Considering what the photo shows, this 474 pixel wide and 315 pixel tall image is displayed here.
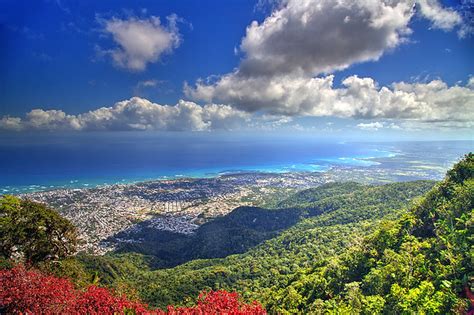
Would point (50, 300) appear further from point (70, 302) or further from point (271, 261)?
point (271, 261)

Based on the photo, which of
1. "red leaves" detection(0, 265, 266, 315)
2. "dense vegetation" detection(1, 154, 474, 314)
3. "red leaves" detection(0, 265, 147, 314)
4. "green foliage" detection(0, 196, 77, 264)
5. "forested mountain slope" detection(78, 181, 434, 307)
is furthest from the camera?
"forested mountain slope" detection(78, 181, 434, 307)

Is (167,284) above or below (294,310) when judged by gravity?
below

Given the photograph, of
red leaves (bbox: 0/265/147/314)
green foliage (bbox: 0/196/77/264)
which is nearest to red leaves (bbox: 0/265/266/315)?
red leaves (bbox: 0/265/147/314)

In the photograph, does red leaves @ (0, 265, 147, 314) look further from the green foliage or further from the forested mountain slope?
the forested mountain slope

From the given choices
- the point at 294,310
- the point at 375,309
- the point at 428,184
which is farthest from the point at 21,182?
the point at 428,184

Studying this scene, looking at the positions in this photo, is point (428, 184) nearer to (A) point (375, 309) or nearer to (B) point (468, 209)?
(B) point (468, 209)

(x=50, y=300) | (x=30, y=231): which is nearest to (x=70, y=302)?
(x=50, y=300)

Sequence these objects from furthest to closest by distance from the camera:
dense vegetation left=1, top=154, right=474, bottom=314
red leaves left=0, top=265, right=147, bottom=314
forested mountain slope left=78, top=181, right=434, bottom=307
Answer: forested mountain slope left=78, top=181, right=434, bottom=307, dense vegetation left=1, top=154, right=474, bottom=314, red leaves left=0, top=265, right=147, bottom=314
